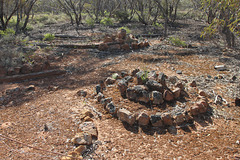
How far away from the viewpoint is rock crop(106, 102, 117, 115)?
3.16m

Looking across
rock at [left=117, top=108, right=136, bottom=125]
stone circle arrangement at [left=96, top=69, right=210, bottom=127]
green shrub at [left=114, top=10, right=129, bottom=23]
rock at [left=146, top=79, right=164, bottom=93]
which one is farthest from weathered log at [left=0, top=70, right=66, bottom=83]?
green shrub at [left=114, top=10, right=129, bottom=23]

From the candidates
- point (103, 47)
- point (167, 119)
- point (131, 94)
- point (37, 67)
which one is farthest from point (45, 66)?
point (167, 119)

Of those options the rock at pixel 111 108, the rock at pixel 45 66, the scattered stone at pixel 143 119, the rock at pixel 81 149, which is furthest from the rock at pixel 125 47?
the rock at pixel 81 149

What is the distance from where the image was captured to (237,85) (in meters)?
4.30

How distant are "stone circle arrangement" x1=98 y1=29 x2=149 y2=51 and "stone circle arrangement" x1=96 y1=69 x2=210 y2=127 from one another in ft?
11.9

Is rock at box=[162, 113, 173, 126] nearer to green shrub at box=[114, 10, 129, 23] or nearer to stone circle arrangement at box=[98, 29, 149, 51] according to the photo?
stone circle arrangement at box=[98, 29, 149, 51]

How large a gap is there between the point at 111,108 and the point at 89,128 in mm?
606

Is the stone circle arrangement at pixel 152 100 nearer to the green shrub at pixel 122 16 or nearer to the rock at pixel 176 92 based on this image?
the rock at pixel 176 92

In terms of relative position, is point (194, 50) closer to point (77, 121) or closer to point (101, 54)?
point (101, 54)

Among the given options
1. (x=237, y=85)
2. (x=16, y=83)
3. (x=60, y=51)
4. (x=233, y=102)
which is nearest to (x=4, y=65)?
(x=16, y=83)

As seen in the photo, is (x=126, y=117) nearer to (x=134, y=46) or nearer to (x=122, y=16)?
(x=134, y=46)

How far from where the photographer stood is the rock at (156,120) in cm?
288

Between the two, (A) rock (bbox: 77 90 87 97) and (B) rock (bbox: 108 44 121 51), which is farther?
(B) rock (bbox: 108 44 121 51)

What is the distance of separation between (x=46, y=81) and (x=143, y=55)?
3.56m
